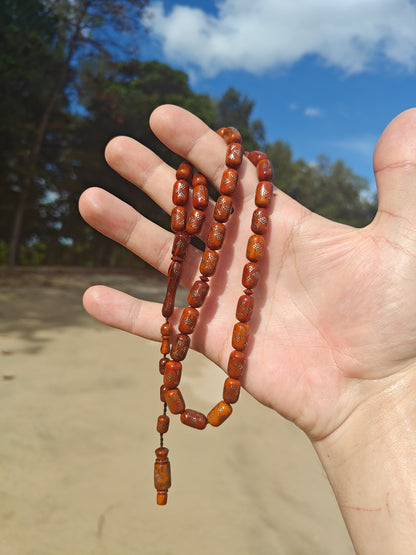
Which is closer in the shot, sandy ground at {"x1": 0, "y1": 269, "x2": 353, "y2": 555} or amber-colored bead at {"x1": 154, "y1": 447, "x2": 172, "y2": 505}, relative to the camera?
amber-colored bead at {"x1": 154, "y1": 447, "x2": 172, "y2": 505}

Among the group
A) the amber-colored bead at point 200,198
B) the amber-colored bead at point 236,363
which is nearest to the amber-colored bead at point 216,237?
the amber-colored bead at point 200,198

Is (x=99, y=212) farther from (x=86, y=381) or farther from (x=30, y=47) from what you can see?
(x=30, y=47)

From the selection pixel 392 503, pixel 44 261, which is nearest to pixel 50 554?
pixel 392 503

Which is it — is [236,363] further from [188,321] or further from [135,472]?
[135,472]

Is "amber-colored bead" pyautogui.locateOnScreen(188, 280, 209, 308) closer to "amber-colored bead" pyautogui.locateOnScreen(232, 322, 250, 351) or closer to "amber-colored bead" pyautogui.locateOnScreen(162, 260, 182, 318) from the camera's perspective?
"amber-colored bead" pyautogui.locateOnScreen(162, 260, 182, 318)

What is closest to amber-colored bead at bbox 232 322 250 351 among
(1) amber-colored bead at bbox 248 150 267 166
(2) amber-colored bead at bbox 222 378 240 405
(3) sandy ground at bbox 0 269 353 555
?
(2) amber-colored bead at bbox 222 378 240 405
